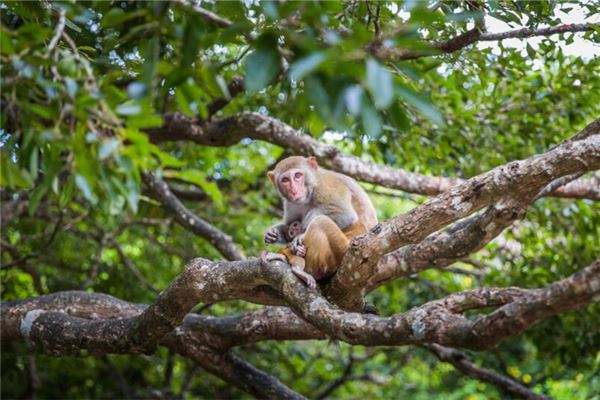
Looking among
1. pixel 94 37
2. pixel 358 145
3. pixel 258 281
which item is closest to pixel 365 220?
pixel 358 145

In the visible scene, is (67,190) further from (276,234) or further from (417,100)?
(276,234)

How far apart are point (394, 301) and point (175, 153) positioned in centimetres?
332

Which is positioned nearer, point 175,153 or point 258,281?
point 258,281

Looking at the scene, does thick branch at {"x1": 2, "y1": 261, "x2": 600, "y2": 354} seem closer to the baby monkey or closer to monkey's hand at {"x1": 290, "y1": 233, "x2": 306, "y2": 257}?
the baby monkey

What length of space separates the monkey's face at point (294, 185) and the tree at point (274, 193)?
617 millimetres

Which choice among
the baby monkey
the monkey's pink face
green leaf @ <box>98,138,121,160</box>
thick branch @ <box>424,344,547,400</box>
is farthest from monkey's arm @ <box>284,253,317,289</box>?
thick branch @ <box>424,344,547,400</box>

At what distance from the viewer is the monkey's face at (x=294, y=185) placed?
20.9ft

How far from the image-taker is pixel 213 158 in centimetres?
1029

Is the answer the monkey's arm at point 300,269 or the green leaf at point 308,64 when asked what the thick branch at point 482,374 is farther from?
the green leaf at point 308,64

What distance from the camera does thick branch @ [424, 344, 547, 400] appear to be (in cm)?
693

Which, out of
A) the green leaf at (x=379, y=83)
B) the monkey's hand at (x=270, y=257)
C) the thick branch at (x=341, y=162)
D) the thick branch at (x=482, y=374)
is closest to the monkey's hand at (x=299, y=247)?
the monkey's hand at (x=270, y=257)

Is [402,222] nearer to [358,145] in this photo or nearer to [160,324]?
[160,324]

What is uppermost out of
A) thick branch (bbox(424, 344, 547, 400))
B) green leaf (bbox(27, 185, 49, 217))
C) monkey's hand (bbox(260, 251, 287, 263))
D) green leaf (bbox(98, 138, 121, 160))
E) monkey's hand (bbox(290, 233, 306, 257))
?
green leaf (bbox(98, 138, 121, 160))

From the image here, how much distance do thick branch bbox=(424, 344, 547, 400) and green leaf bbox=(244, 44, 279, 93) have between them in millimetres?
4510
